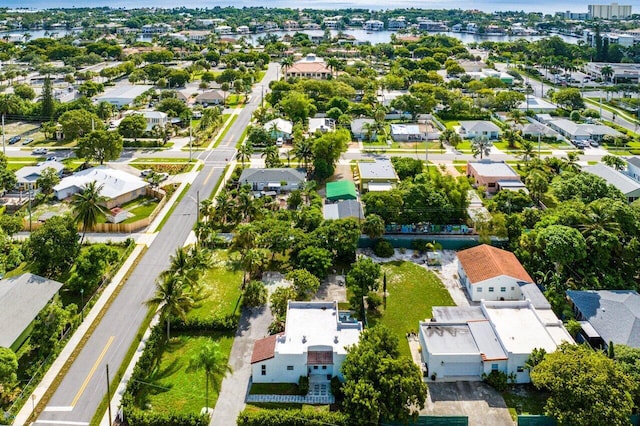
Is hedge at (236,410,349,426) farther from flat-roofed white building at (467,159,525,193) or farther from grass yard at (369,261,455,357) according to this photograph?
flat-roofed white building at (467,159,525,193)

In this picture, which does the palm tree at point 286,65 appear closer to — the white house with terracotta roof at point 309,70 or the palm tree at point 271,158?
the white house with terracotta roof at point 309,70

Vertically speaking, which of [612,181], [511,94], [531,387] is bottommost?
[531,387]

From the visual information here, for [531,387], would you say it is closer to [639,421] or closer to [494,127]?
[639,421]

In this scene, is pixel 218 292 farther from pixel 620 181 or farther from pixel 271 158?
pixel 620 181

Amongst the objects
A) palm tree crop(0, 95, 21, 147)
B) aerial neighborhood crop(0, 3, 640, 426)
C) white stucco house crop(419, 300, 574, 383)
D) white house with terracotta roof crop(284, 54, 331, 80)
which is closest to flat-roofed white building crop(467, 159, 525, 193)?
aerial neighborhood crop(0, 3, 640, 426)

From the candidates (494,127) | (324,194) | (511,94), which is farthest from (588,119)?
(324,194)

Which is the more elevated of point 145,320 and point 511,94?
point 511,94

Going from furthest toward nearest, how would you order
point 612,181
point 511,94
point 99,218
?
point 511,94, point 612,181, point 99,218
